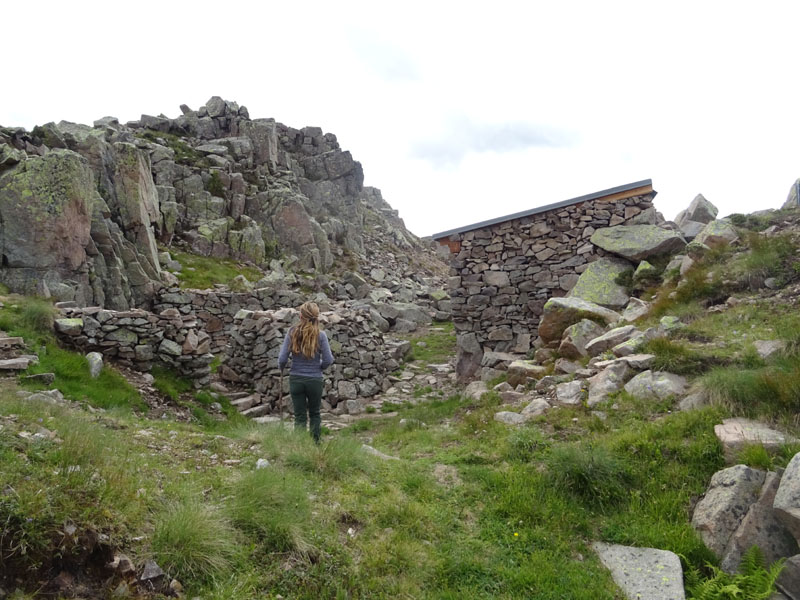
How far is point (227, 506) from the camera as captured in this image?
162 inches

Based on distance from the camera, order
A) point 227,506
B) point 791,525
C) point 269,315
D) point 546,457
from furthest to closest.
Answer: point 269,315 → point 546,457 → point 227,506 → point 791,525

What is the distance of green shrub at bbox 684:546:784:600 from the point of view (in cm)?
345

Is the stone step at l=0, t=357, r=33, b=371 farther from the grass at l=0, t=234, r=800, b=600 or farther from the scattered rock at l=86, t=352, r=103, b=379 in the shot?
the grass at l=0, t=234, r=800, b=600

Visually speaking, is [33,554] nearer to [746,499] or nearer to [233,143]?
[746,499]

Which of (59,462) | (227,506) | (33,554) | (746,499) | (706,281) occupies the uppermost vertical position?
(706,281)

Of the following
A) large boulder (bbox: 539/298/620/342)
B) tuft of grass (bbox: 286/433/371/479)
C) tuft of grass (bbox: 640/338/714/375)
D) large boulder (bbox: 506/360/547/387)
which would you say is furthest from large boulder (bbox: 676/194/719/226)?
tuft of grass (bbox: 286/433/371/479)

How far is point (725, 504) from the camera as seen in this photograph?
13.8ft

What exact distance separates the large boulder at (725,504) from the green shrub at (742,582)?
0.31 m

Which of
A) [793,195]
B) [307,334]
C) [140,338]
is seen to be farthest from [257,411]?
[793,195]

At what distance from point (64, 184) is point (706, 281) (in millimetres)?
18978

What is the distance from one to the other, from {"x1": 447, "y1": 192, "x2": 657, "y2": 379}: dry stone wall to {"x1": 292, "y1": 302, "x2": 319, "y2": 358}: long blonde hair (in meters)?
7.58

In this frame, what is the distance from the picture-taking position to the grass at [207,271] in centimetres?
2409

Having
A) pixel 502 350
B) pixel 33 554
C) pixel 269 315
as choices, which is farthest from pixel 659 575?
pixel 269 315

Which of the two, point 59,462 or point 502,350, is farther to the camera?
point 502,350
